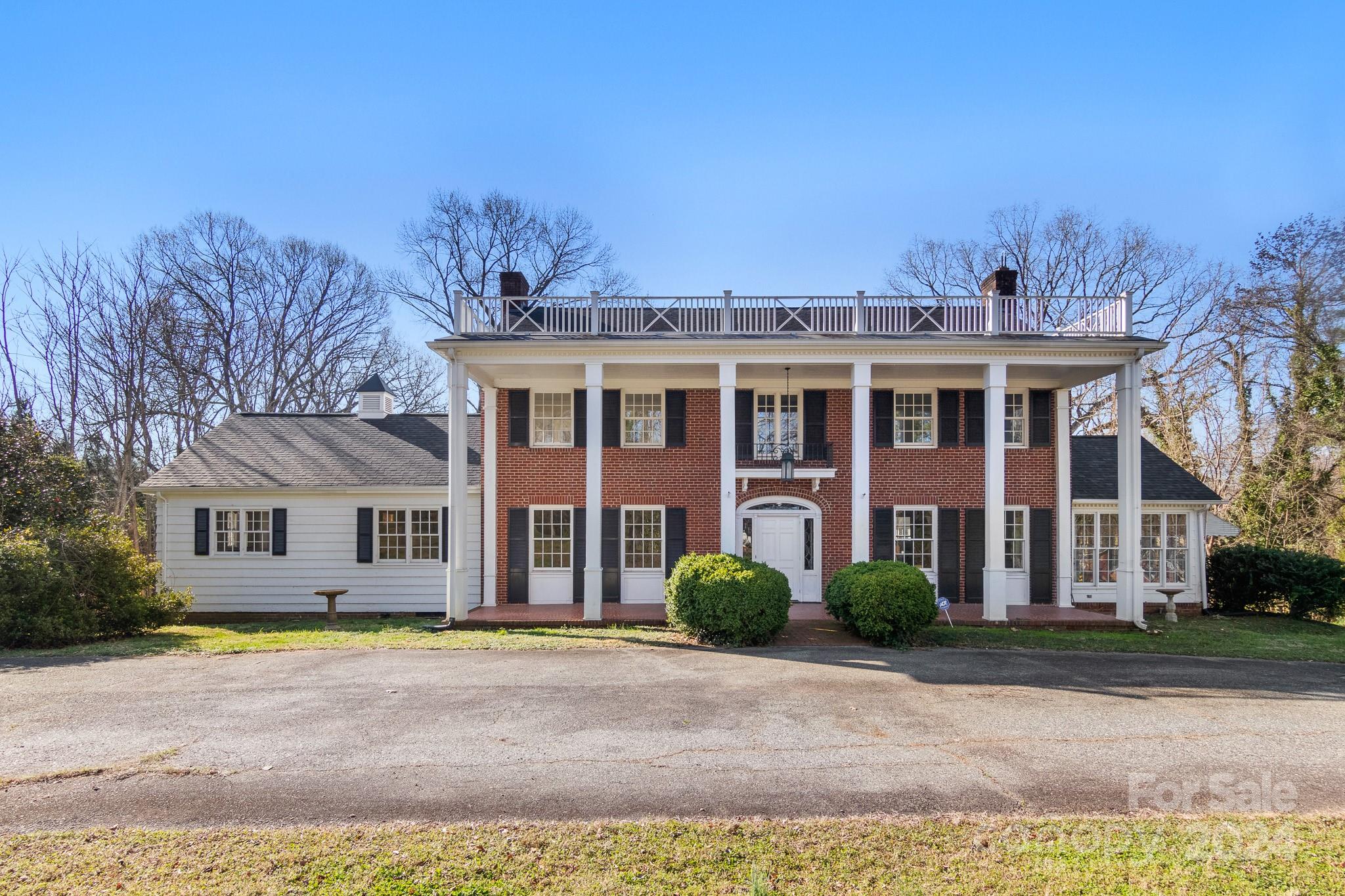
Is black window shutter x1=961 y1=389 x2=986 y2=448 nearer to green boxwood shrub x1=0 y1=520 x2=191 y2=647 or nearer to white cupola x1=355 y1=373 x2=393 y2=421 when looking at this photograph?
white cupola x1=355 y1=373 x2=393 y2=421

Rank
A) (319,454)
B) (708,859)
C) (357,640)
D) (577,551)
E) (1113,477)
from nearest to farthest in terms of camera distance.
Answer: (708,859) → (357,640) → (577,551) → (1113,477) → (319,454)

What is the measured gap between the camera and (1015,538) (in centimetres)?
1570

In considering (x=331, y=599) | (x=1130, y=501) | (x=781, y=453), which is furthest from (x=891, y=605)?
(x=331, y=599)

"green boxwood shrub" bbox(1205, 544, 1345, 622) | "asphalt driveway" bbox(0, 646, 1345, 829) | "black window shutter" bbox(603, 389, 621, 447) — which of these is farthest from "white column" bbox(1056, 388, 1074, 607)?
"black window shutter" bbox(603, 389, 621, 447)

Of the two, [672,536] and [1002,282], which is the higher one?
[1002,282]

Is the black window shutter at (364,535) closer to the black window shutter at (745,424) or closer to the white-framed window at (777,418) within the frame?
the black window shutter at (745,424)

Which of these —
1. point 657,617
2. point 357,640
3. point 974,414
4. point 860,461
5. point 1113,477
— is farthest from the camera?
point 1113,477

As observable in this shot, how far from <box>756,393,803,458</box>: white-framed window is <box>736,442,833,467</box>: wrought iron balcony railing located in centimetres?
11

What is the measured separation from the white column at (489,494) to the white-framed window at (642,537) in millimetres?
2875

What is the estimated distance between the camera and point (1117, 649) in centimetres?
1140

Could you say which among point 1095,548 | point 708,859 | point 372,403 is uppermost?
point 372,403

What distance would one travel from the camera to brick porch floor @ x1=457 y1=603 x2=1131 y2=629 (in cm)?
1316

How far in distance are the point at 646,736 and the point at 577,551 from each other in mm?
8819

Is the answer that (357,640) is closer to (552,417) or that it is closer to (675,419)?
(552,417)
